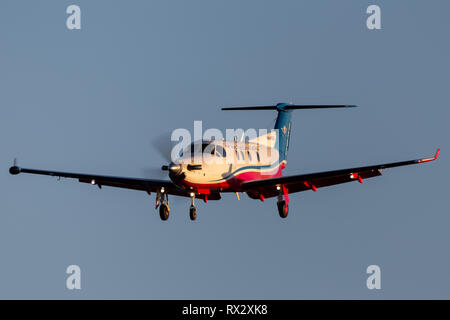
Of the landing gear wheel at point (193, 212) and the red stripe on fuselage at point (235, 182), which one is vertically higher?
the red stripe on fuselage at point (235, 182)

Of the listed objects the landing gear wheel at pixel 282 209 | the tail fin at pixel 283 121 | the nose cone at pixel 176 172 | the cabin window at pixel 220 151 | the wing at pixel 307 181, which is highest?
the tail fin at pixel 283 121

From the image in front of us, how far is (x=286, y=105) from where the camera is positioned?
59188 mm

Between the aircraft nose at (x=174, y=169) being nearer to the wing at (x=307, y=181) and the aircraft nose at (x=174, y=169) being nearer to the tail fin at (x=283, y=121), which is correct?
the wing at (x=307, y=181)

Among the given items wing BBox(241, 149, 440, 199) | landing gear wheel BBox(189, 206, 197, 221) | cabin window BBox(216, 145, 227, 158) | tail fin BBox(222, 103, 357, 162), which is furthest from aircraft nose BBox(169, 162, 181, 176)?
tail fin BBox(222, 103, 357, 162)

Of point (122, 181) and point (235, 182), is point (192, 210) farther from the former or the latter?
point (122, 181)

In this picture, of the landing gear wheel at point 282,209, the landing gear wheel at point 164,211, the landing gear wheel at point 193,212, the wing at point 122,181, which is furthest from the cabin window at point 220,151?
the landing gear wheel at point 282,209

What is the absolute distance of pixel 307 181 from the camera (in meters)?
48.4

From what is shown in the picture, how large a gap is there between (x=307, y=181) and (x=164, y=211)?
8.04 m

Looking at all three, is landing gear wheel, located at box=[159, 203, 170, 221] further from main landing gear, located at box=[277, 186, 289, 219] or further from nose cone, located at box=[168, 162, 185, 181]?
main landing gear, located at box=[277, 186, 289, 219]

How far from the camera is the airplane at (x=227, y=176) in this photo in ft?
151

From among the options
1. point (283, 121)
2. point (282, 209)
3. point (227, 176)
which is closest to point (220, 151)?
point (227, 176)

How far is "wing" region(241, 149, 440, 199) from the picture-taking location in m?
46.2
